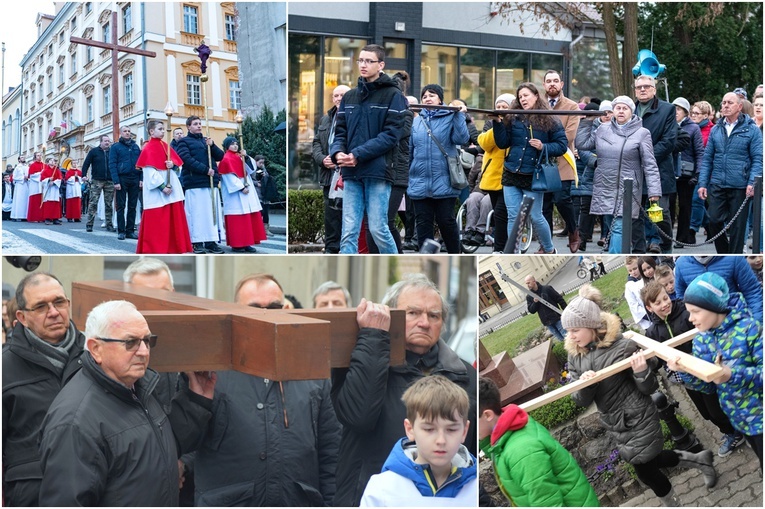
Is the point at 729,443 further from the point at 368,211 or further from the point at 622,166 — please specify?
the point at 622,166

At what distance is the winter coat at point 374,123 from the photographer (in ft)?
23.5

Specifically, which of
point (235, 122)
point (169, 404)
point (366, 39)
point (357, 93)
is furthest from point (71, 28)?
point (366, 39)

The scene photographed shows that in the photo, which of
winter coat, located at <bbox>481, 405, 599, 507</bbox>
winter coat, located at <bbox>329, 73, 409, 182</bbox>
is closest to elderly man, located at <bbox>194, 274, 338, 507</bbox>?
winter coat, located at <bbox>481, 405, 599, 507</bbox>

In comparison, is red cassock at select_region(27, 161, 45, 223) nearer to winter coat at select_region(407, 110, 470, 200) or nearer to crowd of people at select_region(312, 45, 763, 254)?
crowd of people at select_region(312, 45, 763, 254)

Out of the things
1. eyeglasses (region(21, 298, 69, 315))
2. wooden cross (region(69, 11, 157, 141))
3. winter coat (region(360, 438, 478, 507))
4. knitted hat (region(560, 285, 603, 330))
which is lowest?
winter coat (region(360, 438, 478, 507))

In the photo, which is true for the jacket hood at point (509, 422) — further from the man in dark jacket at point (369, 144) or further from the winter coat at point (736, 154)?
the winter coat at point (736, 154)

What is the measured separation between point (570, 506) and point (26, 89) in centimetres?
481

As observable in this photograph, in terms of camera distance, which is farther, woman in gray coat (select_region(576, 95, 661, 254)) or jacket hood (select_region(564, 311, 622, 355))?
woman in gray coat (select_region(576, 95, 661, 254))

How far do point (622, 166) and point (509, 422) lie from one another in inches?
141

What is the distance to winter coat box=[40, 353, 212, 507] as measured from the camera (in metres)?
4.50

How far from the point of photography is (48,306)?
5.11 metres

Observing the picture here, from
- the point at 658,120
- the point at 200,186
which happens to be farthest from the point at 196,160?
the point at 658,120

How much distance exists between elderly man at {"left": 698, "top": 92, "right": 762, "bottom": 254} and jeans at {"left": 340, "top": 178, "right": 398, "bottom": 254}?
11.0 feet

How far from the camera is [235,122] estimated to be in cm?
809
